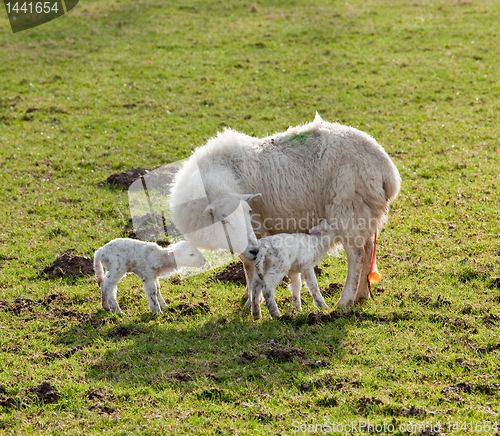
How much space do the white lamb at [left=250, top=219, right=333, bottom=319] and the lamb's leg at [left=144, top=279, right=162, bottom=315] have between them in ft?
4.36

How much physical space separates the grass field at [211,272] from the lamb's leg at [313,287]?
43 centimetres

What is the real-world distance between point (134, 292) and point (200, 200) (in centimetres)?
190

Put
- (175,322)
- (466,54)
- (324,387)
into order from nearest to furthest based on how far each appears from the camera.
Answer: (324,387) < (175,322) < (466,54)

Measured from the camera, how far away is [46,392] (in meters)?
6.03

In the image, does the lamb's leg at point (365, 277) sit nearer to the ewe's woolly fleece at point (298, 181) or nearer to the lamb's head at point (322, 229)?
the ewe's woolly fleece at point (298, 181)

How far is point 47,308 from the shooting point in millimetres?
8188

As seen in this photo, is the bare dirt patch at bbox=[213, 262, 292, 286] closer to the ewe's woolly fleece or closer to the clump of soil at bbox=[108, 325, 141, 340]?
the ewe's woolly fleece

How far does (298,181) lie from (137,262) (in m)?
2.48

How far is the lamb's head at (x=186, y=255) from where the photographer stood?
26.5 feet

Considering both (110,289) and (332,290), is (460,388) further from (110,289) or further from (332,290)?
(110,289)

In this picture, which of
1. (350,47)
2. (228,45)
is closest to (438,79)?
(350,47)

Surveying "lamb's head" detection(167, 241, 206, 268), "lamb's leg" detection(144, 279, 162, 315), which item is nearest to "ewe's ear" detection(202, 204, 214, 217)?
"lamb's head" detection(167, 241, 206, 268)

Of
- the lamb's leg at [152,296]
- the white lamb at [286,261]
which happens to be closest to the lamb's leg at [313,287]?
the white lamb at [286,261]

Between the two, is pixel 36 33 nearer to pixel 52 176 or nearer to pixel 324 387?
pixel 52 176
